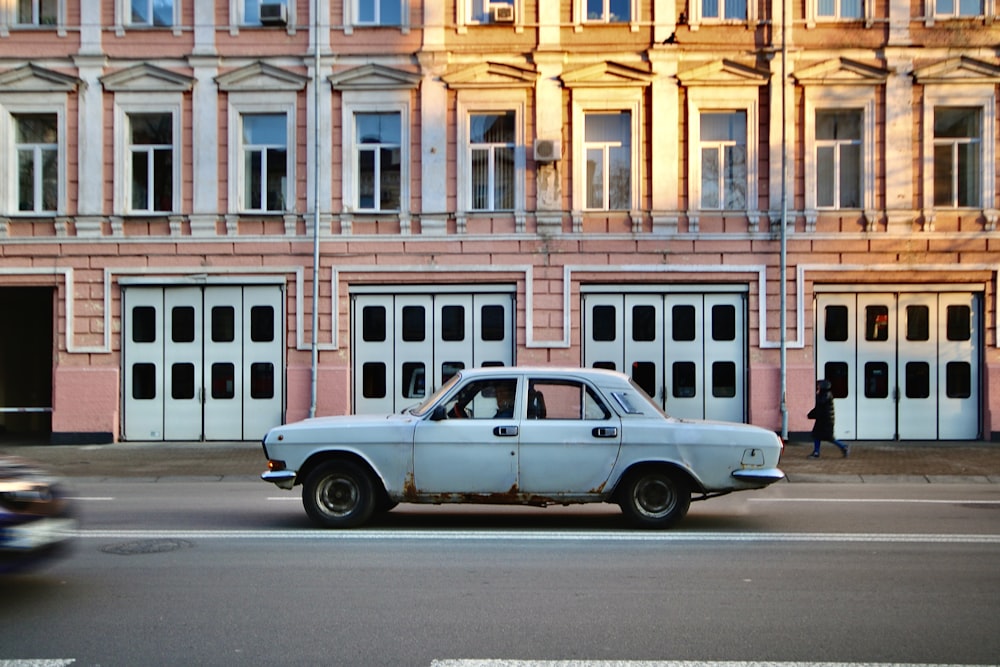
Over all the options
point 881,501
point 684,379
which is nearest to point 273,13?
point 684,379

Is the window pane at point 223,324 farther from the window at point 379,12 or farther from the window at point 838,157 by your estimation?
the window at point 838,157

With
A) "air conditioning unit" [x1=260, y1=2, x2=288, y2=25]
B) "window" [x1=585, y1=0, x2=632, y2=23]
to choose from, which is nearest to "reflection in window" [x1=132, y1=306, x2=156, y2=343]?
"air conditioning unit" [x1=260, y1=2, x2=288, y2=25]

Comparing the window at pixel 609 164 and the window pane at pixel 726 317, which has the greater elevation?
the window at pixel 609 164

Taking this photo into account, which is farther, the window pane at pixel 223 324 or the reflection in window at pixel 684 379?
the window pane at pixel 223 324

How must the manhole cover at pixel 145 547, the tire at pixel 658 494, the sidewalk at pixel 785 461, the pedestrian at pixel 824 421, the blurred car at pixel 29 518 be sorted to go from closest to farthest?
the blurred car at pixel 29 518 < the manhole cover at pixel 145 547 < the tire at pixel 658 494 < the sidewalk at pixel 785 461 < the pedestrian at pixel 824 421

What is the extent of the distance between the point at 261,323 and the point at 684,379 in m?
8.78

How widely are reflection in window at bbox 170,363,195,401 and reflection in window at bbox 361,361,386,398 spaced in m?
3.57

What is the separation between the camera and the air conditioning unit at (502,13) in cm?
2092

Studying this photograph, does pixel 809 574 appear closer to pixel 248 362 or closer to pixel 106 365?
pixel 248 362

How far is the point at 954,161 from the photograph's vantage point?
20766mm

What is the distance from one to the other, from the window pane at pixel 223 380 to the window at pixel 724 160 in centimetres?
1029

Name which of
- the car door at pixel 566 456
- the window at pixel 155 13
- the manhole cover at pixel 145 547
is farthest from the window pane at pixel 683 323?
the manhole cover at pixel 145 547

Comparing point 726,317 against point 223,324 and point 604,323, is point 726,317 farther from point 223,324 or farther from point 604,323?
point 223,324

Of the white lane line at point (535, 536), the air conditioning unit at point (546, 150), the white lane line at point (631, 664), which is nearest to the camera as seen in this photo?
the white lane line at point (631, 664)
